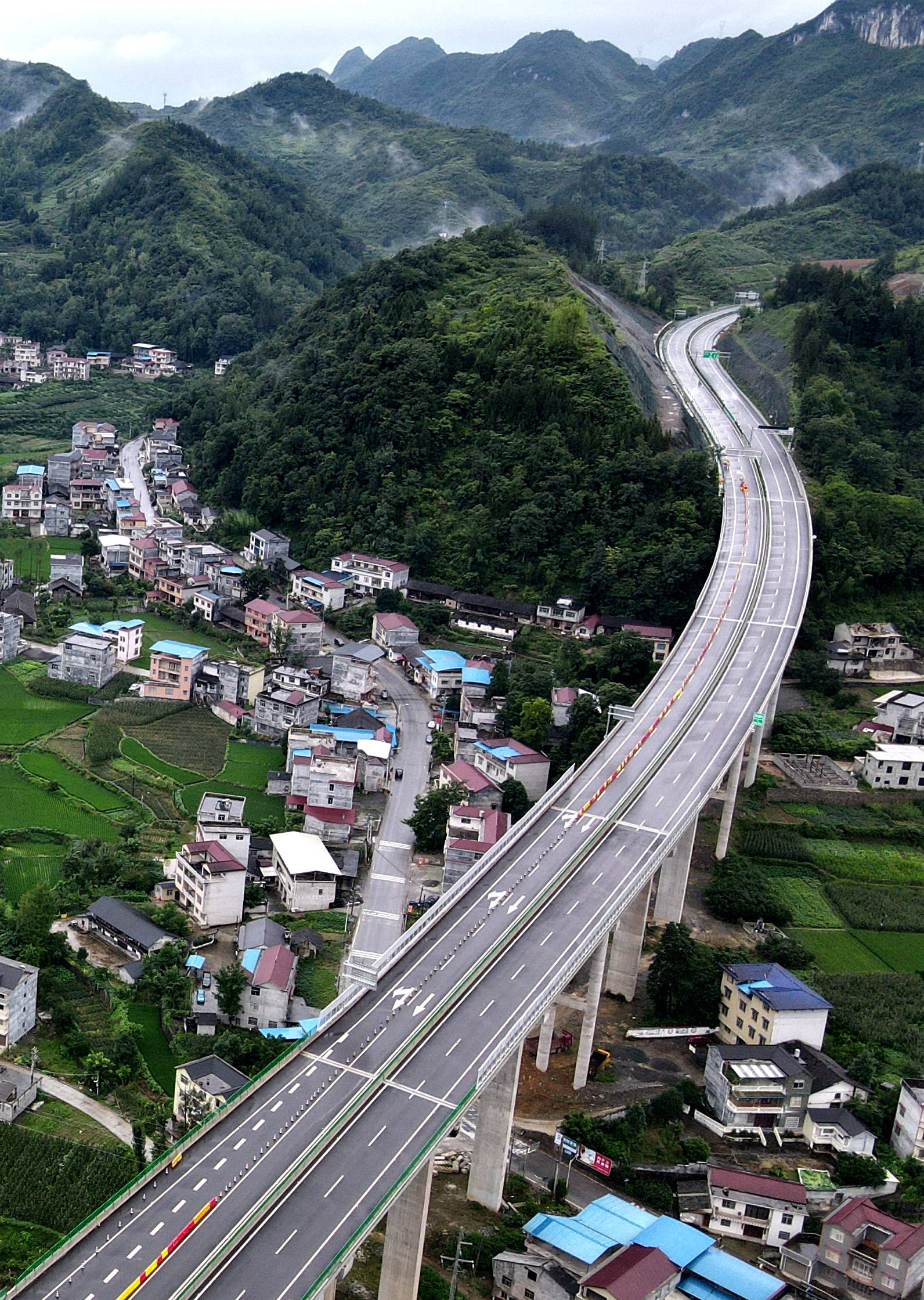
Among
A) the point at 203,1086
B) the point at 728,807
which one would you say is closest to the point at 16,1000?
the point at 203,1086

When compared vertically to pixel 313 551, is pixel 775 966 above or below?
below

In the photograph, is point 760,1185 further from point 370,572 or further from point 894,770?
point 370,572

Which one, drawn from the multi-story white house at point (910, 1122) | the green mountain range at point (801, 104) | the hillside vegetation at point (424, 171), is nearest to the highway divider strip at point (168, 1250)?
the multi-story white house at point (910, 1122)

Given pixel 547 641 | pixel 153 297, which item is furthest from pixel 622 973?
pixel 153 297

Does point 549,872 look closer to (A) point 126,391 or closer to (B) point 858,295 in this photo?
(B) point 858,295

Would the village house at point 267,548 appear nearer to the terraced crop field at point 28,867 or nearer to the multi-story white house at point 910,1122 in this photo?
the terraced crop field at point 28,867

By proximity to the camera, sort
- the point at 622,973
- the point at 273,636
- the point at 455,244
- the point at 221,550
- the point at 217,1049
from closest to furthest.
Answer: the point at 217,1049, the point at 622,973, the point at 273,636, the point at 221,550, the point at 455,244
